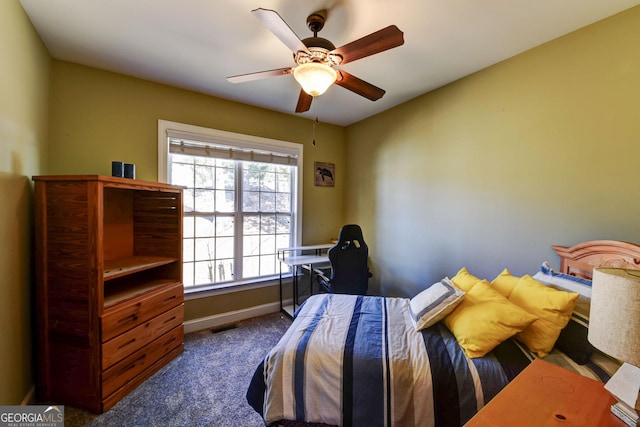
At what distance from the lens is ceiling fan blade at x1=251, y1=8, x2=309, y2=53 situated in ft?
3.84

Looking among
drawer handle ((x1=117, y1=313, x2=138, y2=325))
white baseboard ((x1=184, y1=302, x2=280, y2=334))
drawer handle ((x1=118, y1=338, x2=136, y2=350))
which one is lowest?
white baseboard ((x1=184, y1=302, x2=280, y2=334))

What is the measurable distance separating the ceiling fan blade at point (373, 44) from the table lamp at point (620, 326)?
51.8 inches

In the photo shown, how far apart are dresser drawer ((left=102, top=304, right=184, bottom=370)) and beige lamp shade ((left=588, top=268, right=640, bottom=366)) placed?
103 inches

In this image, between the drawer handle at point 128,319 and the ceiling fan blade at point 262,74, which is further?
the drawer handle at point 128,319

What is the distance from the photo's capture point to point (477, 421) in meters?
0.82

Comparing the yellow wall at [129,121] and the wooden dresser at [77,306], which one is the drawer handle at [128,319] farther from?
the yellow wall at [129,121]

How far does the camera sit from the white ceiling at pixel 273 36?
156 cm

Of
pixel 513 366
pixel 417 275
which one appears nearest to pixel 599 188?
pixel 513 366

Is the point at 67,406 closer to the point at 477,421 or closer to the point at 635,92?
the point at 477,421

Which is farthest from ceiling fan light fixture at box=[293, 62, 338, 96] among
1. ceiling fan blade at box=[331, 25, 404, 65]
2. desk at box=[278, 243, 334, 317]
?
desk at box=[278, 243, 334, 317]

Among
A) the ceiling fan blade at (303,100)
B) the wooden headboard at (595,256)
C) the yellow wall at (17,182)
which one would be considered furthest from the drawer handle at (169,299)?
the wooden headboard at (595,256)

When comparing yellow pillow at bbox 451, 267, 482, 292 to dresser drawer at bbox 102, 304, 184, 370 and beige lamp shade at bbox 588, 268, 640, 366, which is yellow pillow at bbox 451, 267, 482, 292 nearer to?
beige lamp shade at bbox 588, 268, 640, 366

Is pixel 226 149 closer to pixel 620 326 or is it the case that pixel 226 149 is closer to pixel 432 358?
pixel 432 358

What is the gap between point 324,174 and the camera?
3744mm
